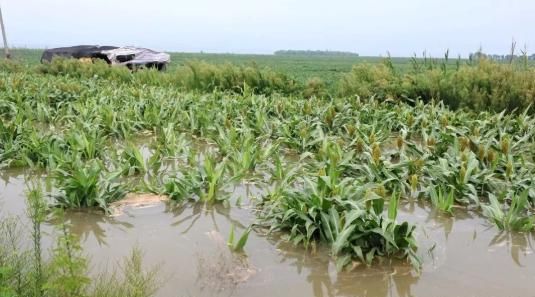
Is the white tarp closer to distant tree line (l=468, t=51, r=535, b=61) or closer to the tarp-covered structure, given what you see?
the tarp-covered structure

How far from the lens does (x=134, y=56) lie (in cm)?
2220

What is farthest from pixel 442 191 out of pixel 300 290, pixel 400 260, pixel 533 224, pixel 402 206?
pixel 300 290

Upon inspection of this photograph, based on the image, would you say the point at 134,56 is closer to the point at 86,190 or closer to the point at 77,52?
the point at 77,52

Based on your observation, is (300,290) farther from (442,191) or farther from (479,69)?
(479,69)

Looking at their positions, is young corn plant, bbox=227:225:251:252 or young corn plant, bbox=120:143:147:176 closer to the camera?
young corn plant, bbox=227:225:251:252

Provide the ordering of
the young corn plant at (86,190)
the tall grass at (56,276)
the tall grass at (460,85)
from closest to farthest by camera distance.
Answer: the tall grass at (56,276)
the young corn plant at (86,190)
the tall grass at (460,85)

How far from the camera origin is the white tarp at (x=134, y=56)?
2144cm

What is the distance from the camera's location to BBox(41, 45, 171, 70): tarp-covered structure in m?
21.4

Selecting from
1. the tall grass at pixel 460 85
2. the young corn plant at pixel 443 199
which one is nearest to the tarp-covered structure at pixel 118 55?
the tall grass at pixel 460 85

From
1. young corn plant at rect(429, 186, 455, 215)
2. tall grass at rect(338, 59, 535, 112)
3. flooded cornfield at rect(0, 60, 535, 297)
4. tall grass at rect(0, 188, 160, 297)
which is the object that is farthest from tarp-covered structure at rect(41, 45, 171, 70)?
tall grass at rect(0, 188, 160, 297)

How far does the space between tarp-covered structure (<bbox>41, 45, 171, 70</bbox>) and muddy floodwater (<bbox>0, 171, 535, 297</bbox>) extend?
1859 cm

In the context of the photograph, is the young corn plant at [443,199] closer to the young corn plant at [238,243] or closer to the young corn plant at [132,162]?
the young corn plant at [238,243]

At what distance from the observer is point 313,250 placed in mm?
2838

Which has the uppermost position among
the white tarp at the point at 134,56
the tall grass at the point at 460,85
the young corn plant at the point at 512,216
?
the tall grass at the point at 460,85
